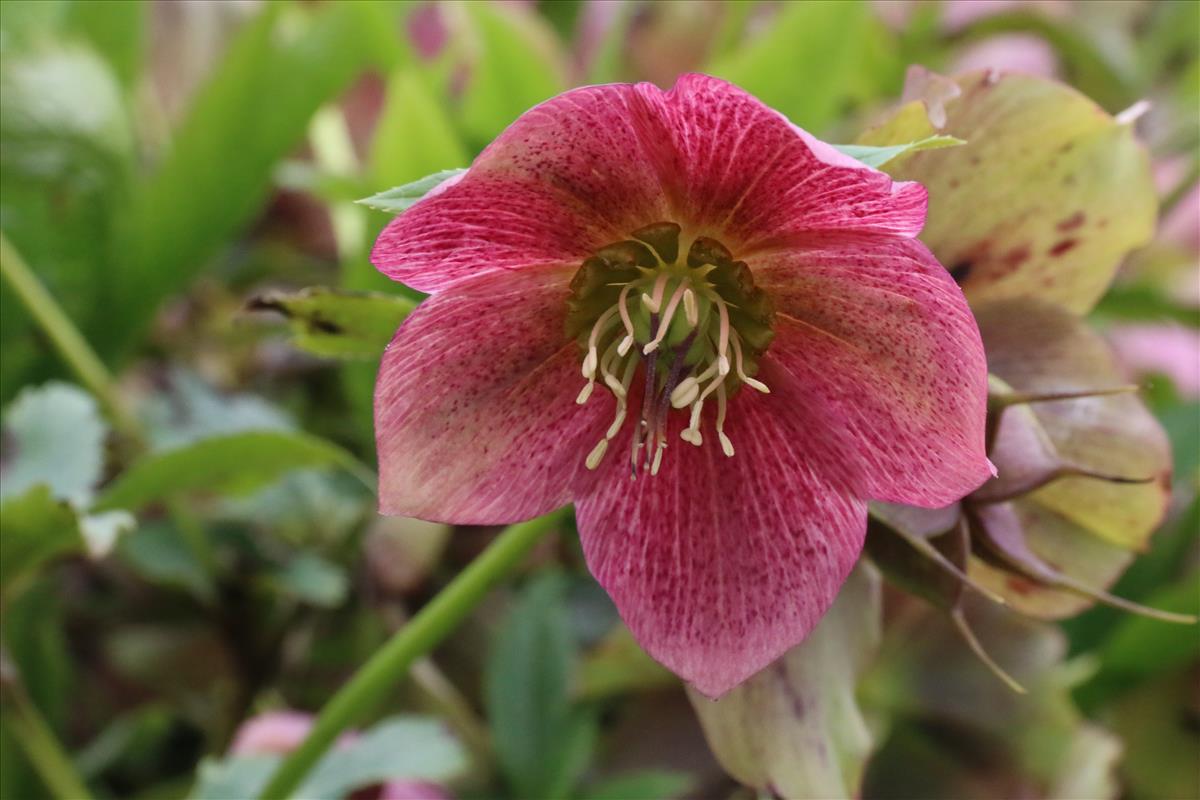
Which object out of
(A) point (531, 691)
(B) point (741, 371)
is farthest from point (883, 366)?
(A) point (531, 691)

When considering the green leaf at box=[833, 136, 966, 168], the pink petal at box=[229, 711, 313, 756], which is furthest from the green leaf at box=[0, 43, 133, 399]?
the green leaf at box=[833, 136, 966, 168]

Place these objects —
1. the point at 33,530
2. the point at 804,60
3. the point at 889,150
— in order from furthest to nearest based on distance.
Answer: the point at 804,60, the point at 33,530, the point at 889,150

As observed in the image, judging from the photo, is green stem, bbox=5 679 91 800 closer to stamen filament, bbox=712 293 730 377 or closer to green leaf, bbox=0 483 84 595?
green leaf, bbox=0 483 84 595

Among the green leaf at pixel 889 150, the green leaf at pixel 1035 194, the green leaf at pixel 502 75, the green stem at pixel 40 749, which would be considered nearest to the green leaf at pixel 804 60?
the green leaf at pixel 502 75

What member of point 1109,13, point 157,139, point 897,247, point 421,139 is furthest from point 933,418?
point 1109,13

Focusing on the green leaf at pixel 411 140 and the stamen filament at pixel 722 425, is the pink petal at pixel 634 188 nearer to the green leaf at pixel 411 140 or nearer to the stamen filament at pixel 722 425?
the stamen filament at pixel 722 425

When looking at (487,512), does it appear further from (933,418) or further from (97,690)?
(97,690)

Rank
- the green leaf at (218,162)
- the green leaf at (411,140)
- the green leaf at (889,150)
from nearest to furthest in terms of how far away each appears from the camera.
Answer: the green leaf at (889,150), the green leaf at (411,140), the green leaf at (218,162)

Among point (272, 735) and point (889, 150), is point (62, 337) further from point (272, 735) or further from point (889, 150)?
point (889, 150)
